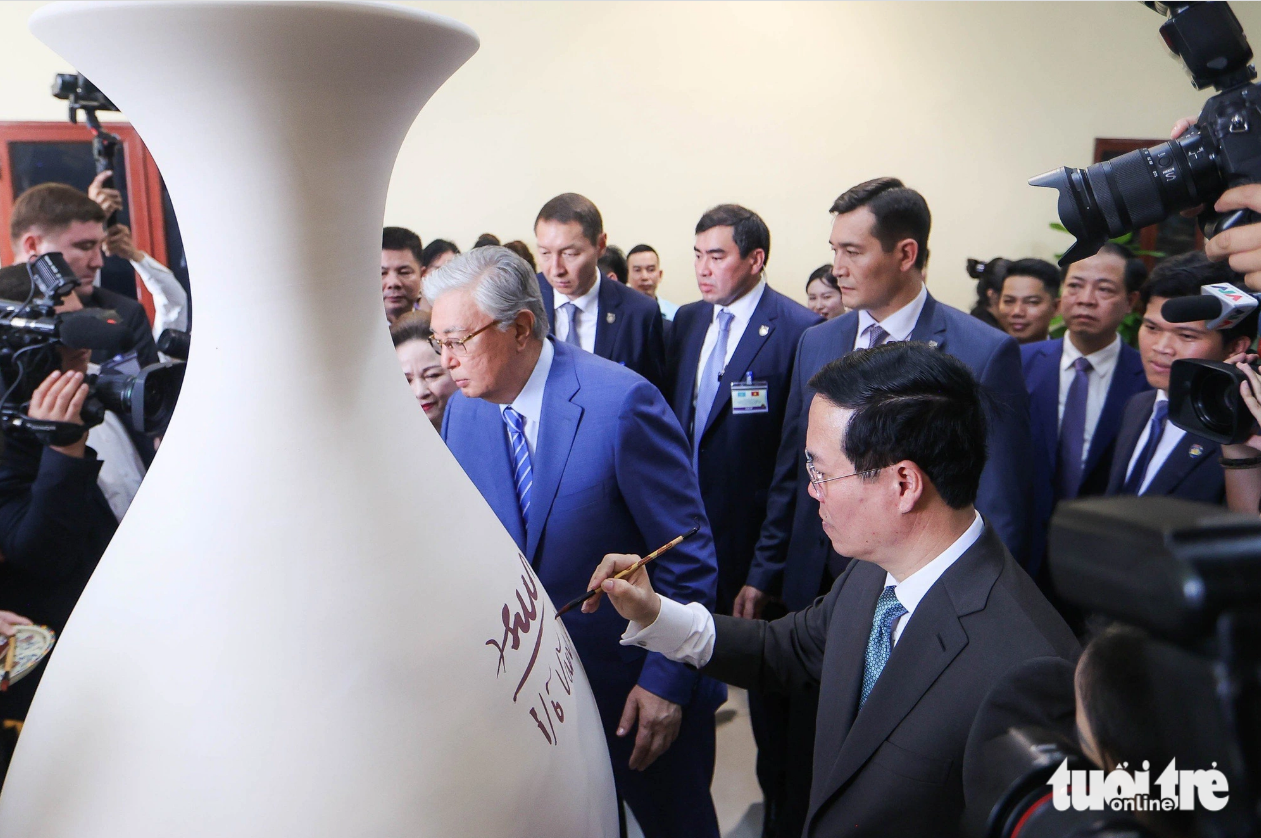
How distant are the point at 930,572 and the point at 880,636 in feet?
0.35

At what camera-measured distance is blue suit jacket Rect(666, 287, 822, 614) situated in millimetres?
2627

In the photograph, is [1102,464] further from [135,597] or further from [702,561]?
[135,597]

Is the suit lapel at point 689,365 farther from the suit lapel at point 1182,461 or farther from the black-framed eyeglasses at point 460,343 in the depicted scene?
the black-framed eyeglasses at point 460,343

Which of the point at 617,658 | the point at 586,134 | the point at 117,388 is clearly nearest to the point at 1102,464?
the point at 617,658

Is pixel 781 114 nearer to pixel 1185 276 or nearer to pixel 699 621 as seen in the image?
pixel 1185 276

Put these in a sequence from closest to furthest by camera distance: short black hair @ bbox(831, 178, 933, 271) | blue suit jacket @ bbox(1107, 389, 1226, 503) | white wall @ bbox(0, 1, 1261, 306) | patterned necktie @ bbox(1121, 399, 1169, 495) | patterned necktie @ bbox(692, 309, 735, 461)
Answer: blue suit jacket @ bbox(1107, 389, 1226, 503) → patterned necktie @ bbox(1121, 399, 1169, 495) → short black hair @ bbox(831, 178, 933, 271) → patterned necktie @ bbox(692, 309, 735, 461) → white wall @ bbox(0, 1, 1261, 306)

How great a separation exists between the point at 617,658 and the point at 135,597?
0.90 metres

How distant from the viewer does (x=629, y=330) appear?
3176mm

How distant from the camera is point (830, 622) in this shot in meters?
1.30

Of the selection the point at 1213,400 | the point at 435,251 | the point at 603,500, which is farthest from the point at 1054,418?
the point at 435,251

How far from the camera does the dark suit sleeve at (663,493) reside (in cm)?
139

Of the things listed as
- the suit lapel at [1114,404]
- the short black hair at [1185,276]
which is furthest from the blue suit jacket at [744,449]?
the short black hair at [1185,276]

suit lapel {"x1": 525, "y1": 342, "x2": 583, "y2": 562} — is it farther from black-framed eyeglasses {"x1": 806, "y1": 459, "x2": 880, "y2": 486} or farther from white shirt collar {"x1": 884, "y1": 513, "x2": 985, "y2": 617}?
white shirt collar {"x1": 884, "y1": 513, "x2": 985, "y2": 617}

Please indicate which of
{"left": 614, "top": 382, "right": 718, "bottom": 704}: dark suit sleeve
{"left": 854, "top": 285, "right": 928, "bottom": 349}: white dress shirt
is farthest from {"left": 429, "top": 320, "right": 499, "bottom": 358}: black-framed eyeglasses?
{"left": 854, "top": 285, "right": 928, "bottom": 349}: white dress shirt
